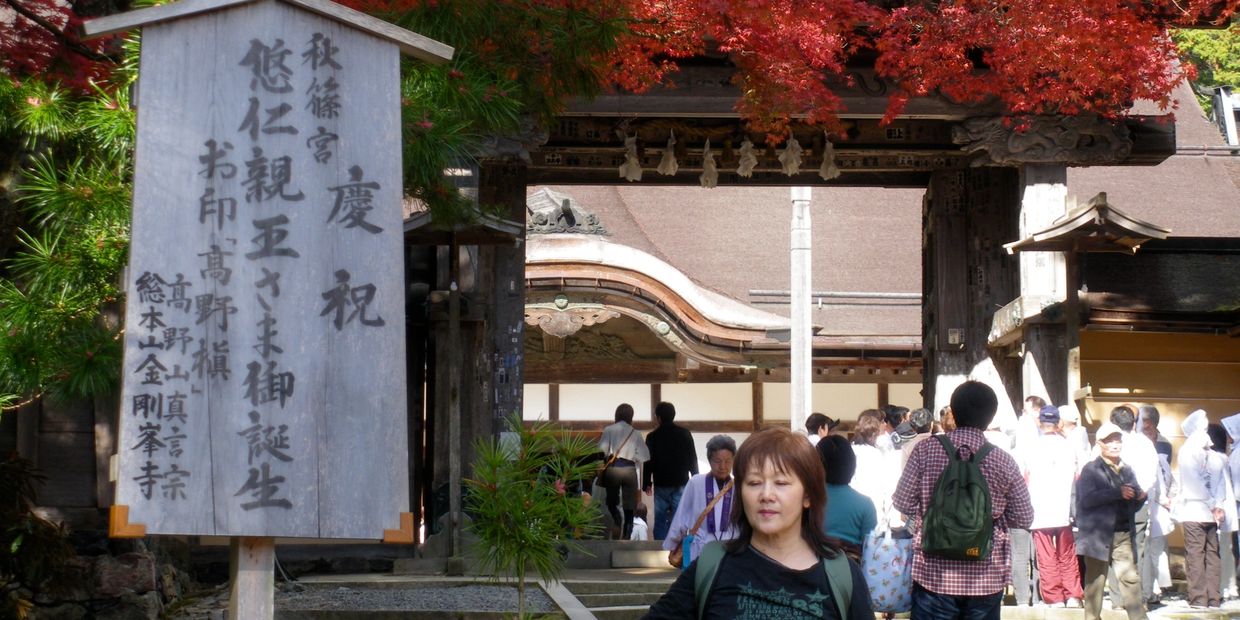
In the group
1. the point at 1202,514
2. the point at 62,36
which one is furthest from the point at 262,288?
the point at 1202,514

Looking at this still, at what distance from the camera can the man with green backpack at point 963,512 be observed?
6168 mm

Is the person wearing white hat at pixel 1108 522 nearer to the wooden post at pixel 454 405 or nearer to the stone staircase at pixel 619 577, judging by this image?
the stone staircase at pixel 619 577

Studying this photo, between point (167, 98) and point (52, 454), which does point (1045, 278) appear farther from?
point (167, 98)

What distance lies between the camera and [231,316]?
16.0 ft

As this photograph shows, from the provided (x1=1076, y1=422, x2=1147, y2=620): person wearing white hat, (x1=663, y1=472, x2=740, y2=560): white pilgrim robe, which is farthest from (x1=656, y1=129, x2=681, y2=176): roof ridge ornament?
(x1=663, y1=472, x2=740, y2=560): white pilgrim robe

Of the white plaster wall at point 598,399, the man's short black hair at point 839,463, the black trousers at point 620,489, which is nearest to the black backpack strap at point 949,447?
the man's short black hair at point 839,463

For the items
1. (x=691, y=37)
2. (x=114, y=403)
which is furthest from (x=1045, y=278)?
(x=114, y=403)

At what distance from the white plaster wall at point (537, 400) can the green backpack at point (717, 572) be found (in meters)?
17.6

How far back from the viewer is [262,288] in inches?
193

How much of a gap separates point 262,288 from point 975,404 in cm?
318

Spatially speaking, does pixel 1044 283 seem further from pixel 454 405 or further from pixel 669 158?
pixel 454 405

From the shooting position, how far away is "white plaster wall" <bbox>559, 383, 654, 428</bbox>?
21.0m

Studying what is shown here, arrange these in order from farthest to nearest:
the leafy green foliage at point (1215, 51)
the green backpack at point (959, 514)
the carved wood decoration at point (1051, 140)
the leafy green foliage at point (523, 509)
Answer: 1. the leafy green foliage at point (1215, 51)
2. the carved wood decoration at point (1051, 140)
3. the leafy green foliage at point (523, 509)
4. the green backpack at point (959, 514)

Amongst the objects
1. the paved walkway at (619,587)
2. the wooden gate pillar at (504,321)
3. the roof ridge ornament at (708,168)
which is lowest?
the paved walkway at (619,587)
